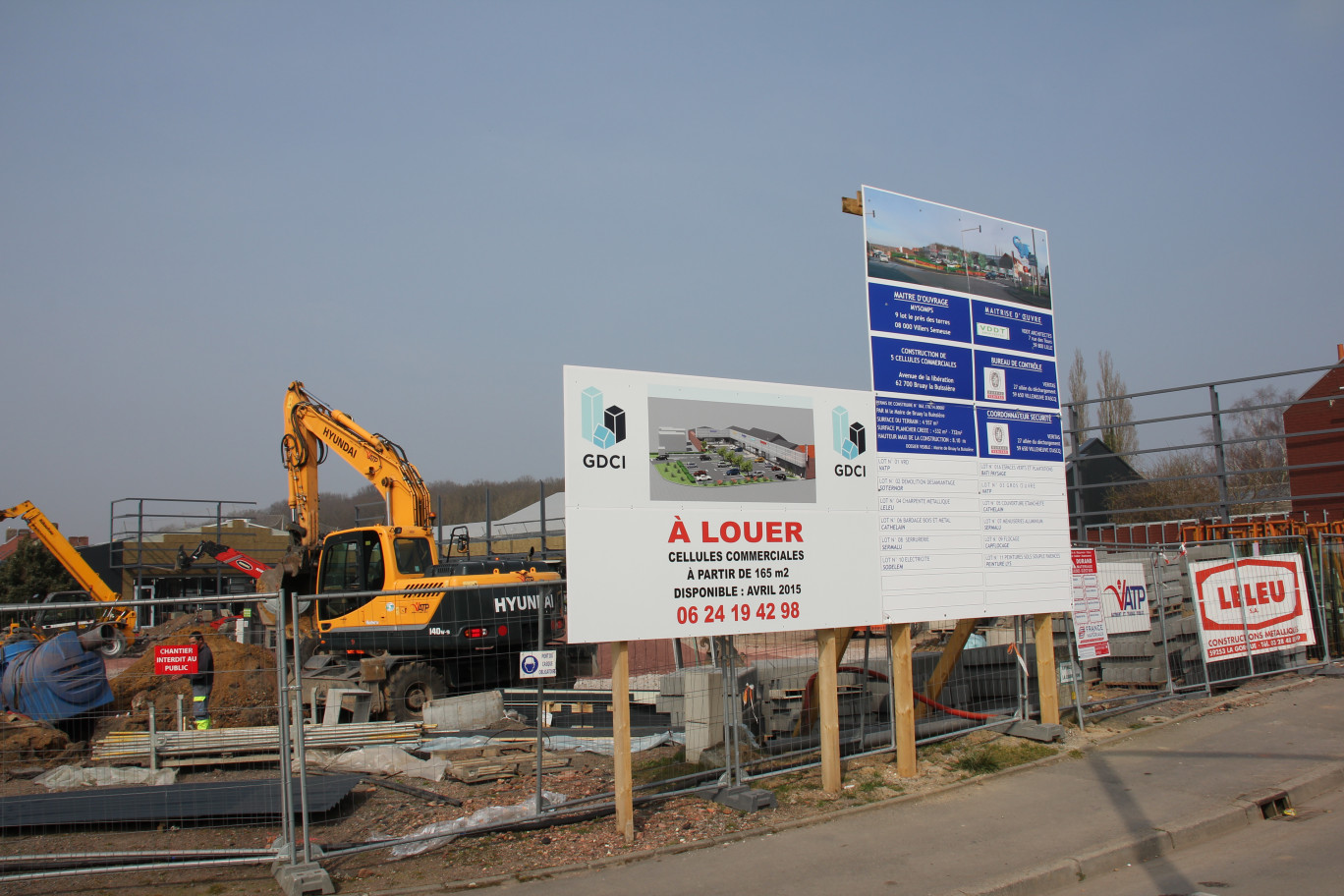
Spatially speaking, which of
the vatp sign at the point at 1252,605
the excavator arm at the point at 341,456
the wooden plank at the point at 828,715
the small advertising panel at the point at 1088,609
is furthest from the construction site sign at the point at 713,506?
the excavator arm at the point at 341,456

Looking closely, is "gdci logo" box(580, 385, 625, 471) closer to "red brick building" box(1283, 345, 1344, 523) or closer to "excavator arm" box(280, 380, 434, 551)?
"excavator arm" box(280, 380, 434, 551)

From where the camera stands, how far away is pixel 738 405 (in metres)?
7.38

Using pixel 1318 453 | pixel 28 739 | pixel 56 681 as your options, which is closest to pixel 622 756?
pixel 28 739

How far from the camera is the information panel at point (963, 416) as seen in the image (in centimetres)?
829

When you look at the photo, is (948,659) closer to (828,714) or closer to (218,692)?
(828,714)

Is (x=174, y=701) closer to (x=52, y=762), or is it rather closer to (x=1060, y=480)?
(x=52, y=762)

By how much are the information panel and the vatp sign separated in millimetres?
3316

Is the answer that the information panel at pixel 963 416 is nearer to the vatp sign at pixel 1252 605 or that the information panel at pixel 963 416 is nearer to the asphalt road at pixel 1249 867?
the asphalt road at pixel 1249 867

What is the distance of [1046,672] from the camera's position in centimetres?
944

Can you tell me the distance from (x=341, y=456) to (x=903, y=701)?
12477 millimetres

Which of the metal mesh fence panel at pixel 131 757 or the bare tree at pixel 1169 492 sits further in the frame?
the bare tree at pixel 1169 492

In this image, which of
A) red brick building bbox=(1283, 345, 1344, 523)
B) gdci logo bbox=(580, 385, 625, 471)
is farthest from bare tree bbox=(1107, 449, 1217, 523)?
gdci logo bbox=(580, 385, 625, 471)

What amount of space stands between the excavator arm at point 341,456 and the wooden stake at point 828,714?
10169 mm

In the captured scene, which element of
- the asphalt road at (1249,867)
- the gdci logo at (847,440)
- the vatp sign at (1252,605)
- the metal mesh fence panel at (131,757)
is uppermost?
the gdci logo at (847,440)
